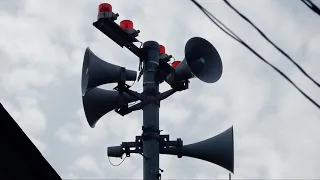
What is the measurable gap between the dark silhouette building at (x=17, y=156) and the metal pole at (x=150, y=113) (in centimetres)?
282

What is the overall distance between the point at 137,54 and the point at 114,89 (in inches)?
39.4

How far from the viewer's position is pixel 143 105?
1207 centimetres

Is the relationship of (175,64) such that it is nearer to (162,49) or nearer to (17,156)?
(162,49)

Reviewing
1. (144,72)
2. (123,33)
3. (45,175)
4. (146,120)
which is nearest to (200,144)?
(146,120)

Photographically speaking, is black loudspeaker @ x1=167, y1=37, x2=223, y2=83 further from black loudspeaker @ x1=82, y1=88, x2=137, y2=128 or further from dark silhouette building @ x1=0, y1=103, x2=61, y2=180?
dark silhouette building @ x1=0, y1=103, x2=61, y2=180

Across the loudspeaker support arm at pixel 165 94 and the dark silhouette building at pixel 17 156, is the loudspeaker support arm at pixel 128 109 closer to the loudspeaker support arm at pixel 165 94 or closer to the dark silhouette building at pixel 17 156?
the loudspeaker support arm at pixel 165 94

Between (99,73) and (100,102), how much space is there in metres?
0.89

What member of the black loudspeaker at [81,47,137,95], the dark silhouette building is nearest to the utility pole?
the black loudspeaker at [81,47,137,95]

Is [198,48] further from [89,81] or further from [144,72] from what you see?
[89,81]

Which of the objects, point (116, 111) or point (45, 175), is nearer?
point (45, 175)

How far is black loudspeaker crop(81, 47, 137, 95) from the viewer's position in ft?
38.6

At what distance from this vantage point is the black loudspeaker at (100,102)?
1222cm

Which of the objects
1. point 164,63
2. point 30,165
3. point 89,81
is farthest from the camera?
point 164,63

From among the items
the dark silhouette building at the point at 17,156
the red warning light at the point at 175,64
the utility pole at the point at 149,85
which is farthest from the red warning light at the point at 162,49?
the dark silhouette building at the point at 17,156
